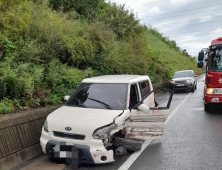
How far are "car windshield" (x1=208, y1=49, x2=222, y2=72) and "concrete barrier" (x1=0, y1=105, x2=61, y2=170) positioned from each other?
6.72 m

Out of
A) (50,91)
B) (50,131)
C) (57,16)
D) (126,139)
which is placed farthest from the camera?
(57,16)

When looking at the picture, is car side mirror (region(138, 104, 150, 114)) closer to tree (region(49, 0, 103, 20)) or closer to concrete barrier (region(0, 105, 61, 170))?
concrete barrier (region(0, 105, 61, 170))

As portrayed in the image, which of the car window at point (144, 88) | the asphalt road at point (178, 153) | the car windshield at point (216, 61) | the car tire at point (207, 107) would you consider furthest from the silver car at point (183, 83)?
the car window at point (144, 88)

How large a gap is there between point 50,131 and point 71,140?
21.3 inches

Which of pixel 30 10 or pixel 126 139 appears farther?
pixel 30 10

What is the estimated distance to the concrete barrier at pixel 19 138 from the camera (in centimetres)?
471

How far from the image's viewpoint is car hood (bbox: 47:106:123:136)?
15.1 ft

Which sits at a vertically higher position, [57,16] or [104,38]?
[57,16]

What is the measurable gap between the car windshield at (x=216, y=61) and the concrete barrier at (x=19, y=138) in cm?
672

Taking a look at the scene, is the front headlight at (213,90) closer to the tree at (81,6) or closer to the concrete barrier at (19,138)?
the concrete barrier at (19,138)

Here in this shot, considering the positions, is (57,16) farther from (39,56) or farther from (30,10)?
(39,56)

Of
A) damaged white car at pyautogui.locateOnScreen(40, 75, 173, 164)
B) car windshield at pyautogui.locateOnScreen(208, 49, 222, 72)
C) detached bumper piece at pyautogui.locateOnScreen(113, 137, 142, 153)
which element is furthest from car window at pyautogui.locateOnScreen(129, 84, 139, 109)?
car windshield at pyautogui.locateOnScreen(208, 49, 222, 72)

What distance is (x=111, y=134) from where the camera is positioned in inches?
186

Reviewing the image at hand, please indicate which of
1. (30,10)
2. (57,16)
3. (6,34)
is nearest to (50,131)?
(6,34)
